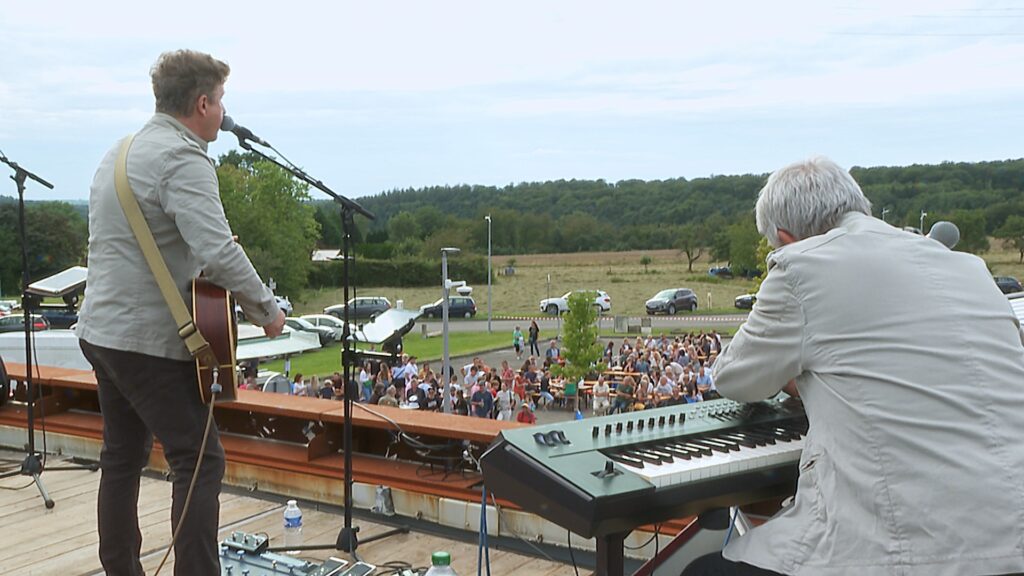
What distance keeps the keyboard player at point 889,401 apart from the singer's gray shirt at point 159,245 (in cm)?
151

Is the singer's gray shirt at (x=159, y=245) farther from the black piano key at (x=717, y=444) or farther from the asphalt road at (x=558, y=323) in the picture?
the asphalt road at (x=558, y=323)

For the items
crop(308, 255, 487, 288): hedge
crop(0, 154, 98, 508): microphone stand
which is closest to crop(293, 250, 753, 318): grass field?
crop(308, 255, 487, 288): hedge

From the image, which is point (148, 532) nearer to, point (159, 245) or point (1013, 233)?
point (159, 245)

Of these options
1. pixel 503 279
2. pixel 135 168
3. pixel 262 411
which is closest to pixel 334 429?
pixel 262 411

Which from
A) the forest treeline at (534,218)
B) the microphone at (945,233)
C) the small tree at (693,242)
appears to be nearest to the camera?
the microphone at (945,233)

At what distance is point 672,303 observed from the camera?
51219mm

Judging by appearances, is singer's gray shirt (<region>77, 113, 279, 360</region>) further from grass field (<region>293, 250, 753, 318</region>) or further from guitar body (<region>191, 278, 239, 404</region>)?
grass field (<region>293, 250, 753, 318</region>)

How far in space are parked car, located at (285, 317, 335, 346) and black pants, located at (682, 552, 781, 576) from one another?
3636 centimetres

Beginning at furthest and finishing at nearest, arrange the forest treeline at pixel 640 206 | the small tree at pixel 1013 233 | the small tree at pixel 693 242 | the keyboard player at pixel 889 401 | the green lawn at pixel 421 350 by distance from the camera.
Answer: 1. the small tree at pixel 693 242
2. the forest treeline at pixel 640 206
3. the small tree at pixel 1013 233
4. the green lawn at pixel 421 350
5. the keyboard player at pixel 889 401

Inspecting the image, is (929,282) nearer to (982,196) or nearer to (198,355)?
(198,355)

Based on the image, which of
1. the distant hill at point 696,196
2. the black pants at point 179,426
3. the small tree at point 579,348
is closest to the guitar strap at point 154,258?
the black pants at point 179,426

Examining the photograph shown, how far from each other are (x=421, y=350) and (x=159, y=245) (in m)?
35.2

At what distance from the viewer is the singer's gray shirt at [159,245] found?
2.71 meters

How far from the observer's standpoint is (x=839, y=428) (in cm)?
206
